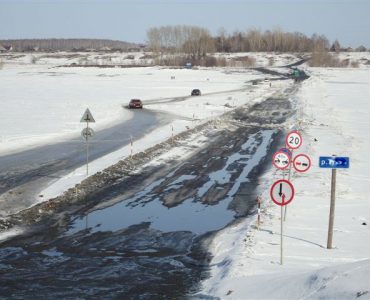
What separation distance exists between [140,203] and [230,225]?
382 cm

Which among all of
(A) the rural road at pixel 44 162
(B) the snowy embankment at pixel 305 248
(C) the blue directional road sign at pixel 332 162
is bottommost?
(A) the rural road at pixel 44 162

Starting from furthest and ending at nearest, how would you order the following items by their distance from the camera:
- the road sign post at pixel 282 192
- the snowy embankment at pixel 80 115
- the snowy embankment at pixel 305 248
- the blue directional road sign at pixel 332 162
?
the snowy embankment at pixel 80 115 < the blue directional road sign at pixel 332 162 < the road sign post at pixel 282 192 < the snowy embankment at pixel 305 248

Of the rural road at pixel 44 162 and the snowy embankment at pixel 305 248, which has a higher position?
the snowy embankment at pixel 305 248

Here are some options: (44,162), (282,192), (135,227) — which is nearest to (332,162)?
(282,192)

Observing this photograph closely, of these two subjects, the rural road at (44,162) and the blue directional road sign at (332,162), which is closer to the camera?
the blue directional road sign at (332,162)

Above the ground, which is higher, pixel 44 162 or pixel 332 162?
pixel 332 162

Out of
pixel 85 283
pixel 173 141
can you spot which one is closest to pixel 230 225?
pixel 85 283

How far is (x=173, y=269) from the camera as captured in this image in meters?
12.4

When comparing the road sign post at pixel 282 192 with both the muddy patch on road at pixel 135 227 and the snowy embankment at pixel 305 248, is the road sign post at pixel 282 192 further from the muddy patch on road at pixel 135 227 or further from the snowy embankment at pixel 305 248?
the muddy patch on road at pixel 135 227

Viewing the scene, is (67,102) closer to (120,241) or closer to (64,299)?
(120,241)

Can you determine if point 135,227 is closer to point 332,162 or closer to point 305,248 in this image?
point 305,248

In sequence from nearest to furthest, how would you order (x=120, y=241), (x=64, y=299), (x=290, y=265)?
(x=64, y=299), (x=290, y=265), (x=120, y=241)

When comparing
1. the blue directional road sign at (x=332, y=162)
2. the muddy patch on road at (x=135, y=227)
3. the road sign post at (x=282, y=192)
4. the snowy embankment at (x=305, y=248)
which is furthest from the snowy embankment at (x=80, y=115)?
the blue directional road sign at (x=332, y=162)

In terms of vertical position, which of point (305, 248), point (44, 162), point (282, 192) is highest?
point (282, 192)
